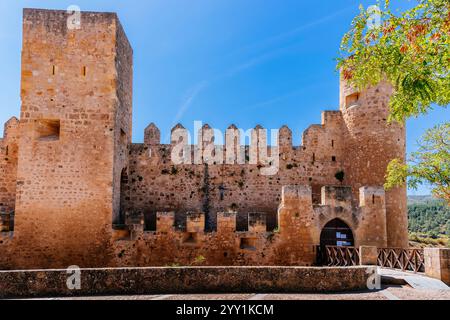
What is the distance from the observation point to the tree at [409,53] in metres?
6.20

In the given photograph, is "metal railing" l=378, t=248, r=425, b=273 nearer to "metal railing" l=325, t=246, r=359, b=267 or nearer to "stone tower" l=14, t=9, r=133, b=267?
"metal railing" l=325, t=246, r=359, b=267

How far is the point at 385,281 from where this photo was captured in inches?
301

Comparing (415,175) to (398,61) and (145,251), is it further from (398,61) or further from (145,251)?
(145,251)

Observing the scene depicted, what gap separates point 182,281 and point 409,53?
227 inches

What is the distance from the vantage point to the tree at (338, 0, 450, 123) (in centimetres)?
620

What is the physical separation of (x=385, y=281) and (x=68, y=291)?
20.4 feet

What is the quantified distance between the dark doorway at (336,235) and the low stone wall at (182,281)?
5764 millimetres

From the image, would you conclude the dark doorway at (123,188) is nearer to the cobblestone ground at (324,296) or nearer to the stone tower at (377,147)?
the cobblestone ground at (324,296)

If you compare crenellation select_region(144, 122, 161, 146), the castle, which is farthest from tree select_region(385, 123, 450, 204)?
crenellation select_region(144, 122, 161, 146)

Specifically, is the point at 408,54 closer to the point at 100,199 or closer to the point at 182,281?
the point at 182,281

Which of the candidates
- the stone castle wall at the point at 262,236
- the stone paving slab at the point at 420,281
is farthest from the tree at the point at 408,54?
the stone castle wall at the point at 262,236

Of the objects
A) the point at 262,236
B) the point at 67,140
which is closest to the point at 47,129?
the point at 67,140

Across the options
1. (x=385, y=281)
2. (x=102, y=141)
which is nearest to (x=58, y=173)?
(x=102, y=141)

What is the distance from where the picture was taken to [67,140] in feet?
39.5
